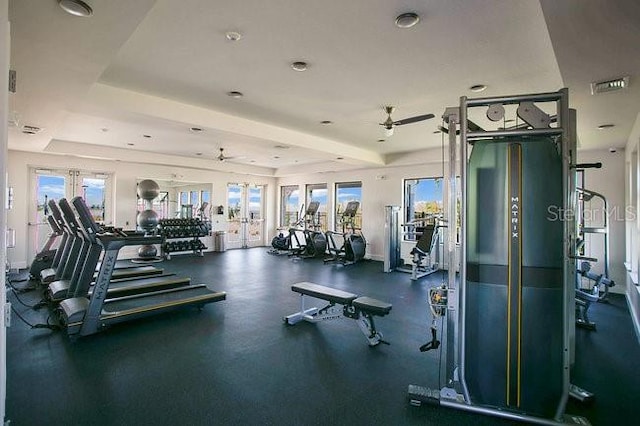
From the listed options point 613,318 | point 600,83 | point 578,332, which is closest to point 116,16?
point 600,83

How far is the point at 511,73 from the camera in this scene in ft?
10.8

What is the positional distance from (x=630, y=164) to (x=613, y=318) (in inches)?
93.1

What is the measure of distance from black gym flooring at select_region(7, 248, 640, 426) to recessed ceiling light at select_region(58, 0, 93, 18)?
2.50m

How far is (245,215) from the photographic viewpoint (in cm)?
1110

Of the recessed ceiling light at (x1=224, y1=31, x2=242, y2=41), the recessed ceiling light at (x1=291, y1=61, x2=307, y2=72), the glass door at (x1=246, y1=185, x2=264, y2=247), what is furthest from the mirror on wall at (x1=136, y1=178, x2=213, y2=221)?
the recessed ceiling light at (x1=224, y1=31, x2=242, y2=41)

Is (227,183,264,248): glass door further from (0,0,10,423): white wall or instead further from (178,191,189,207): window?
(0,0,10,423): white wall

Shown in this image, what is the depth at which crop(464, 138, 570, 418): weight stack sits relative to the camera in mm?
2064

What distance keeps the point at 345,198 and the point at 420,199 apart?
93.3 inches

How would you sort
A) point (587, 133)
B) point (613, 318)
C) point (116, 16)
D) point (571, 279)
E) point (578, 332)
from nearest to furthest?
point (116, 16) → point (571, 279) → point (578, 332) → point (613, 318) → point (587, 133)

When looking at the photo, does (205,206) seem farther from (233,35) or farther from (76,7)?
(76,7)

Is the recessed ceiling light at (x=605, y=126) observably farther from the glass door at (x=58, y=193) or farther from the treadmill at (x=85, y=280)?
the glass door at (x=58, y=193)

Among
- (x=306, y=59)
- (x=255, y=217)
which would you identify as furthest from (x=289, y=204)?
(x=306, y=59)

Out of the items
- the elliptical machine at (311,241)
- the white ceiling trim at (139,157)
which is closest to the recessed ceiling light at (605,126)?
the elliptical machine at (311,241)

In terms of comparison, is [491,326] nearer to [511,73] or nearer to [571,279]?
[571,279]
